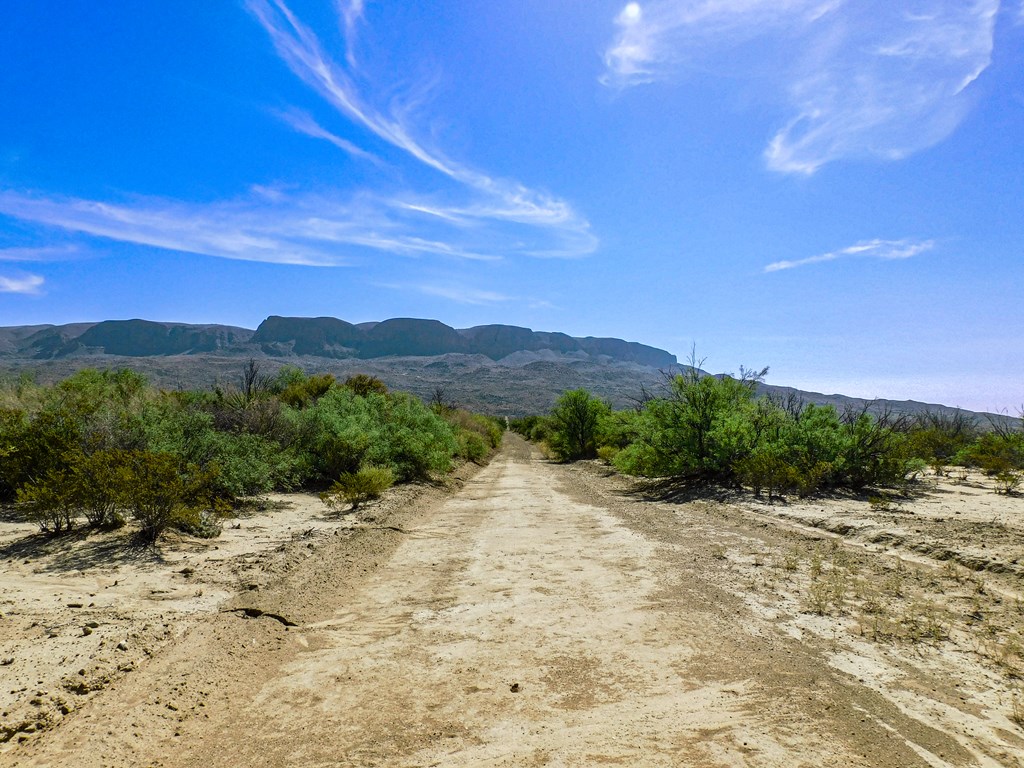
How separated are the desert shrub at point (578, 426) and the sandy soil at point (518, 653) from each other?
30.2 metres

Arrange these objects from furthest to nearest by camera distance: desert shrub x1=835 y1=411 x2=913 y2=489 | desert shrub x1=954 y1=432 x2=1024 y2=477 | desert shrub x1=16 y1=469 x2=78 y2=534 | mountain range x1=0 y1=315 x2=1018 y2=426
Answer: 1. mountain range x1=0 y1=315 x2=1018 y2=426
2. desert shrub x1=954 y1=432 x2=1024 y2=477
3. desert shrub x1=835 y1=411 x2=913 y2=489
4. desert shrub x1=16 y1=469 x2=78 y2=534

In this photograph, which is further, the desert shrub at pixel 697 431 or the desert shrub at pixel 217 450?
the desert shrub at pixel 697 431

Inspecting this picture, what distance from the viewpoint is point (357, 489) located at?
1407cm

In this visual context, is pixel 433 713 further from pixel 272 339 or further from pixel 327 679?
pixel 272 339

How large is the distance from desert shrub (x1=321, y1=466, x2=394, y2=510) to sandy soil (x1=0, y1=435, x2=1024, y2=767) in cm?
423

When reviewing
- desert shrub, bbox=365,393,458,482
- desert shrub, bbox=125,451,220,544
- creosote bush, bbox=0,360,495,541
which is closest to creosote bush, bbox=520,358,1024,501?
desert shrub, bbox=365,393,458,482

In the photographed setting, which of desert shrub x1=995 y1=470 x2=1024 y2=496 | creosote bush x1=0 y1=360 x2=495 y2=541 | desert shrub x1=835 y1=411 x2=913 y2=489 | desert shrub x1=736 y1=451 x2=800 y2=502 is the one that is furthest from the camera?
desert shrub x1=835 y1=411 x2=913 y2=489

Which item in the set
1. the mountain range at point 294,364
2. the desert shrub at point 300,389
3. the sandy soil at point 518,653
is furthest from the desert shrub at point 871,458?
the mountain range at point 294,364

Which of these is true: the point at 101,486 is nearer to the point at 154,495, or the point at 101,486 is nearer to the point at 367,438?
the point at 154,495

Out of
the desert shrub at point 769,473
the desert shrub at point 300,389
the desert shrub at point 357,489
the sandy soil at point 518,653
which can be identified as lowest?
the desert shrub at point 357,489

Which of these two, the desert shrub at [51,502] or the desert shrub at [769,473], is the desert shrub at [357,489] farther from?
the desert shrub at [769,473]

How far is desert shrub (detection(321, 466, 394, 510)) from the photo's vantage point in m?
13.7

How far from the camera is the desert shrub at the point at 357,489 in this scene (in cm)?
1372

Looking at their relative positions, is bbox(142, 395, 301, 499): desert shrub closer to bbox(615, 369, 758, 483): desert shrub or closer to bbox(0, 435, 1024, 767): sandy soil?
A: bbox(0, 435, 1024, 767): sandy soil
